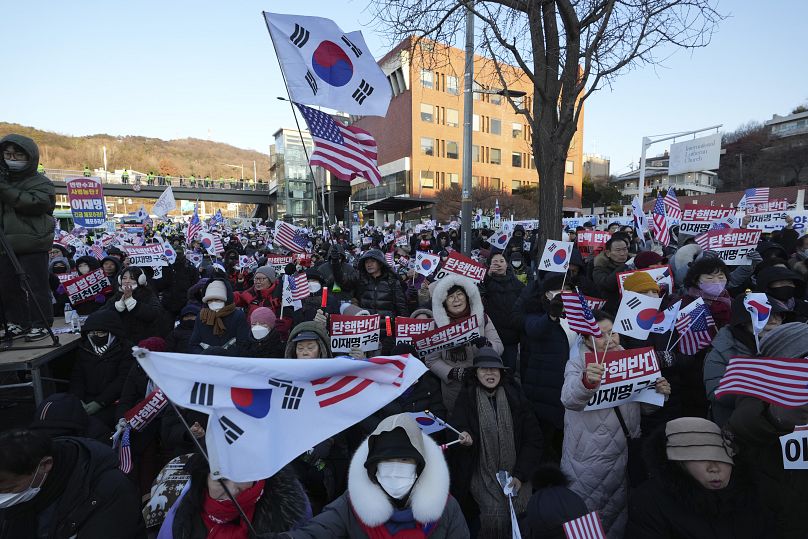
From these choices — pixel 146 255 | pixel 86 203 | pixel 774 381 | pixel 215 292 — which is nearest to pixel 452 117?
pixel 86 203

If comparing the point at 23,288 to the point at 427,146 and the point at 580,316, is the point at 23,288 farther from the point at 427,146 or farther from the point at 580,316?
the point at 427,146

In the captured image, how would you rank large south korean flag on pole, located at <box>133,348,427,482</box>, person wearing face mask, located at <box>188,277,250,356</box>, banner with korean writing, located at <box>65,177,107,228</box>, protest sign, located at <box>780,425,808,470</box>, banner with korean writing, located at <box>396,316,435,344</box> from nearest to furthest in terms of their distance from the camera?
large south korean flag on pole, located at <box>133,348,427,482</box>
protest sign, located at <box>780,425,808,470</box>
banner with korean writing, located at <box>396,316,435,344</box>
person wearing face mask, located at <box>188,277,250,356</box>
banner with korean writing, located at <box>65,177,107,228</box>

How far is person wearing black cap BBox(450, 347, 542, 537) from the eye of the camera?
3080 millimetres

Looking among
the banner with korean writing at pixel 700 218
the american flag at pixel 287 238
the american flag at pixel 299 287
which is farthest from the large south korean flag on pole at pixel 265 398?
the banner with korean writing at pixel 700 218

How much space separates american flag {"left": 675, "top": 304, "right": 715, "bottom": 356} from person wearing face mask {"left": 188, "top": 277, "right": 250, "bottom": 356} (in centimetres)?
429

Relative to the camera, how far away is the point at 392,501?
86.4 inches

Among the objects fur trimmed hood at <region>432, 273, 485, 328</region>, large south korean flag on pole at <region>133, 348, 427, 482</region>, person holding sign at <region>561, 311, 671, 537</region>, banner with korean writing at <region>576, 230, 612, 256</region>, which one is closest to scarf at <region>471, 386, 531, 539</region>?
person holding sign at <region>561, 311, 671, 537</region>

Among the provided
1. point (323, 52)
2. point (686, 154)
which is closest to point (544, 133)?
point (323, 52)

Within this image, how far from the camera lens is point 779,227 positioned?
9.58 metres

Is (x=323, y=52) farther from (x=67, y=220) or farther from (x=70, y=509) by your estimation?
(x=67, y=220)

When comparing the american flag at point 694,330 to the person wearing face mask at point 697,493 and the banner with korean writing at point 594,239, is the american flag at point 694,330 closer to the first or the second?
the person wearing face mask at point 697,493

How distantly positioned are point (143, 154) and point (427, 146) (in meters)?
122

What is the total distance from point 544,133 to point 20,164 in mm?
6843

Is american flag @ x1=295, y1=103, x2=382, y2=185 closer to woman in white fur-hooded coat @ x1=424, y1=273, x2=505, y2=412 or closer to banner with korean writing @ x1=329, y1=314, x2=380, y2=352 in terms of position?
banner with korean writing @ x1=329, y1=314, x2=380, y2=352
